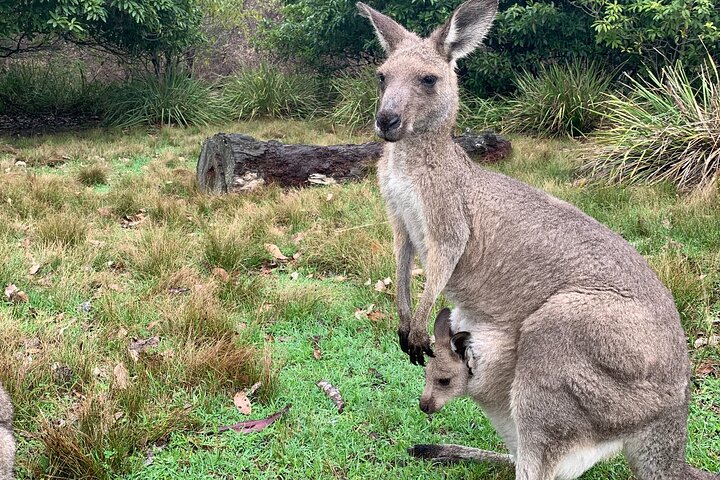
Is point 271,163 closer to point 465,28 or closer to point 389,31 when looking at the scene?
point 389,31

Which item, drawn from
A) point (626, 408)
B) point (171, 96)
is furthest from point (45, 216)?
point (171, 96)

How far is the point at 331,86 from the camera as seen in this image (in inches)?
585

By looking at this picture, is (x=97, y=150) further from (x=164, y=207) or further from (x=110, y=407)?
(x=110, y=407)

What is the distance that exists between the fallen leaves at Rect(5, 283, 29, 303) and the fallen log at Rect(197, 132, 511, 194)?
3.09 meters

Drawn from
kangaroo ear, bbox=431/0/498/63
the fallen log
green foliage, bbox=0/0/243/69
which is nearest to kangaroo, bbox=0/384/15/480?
kangaroo ear, bbox=431/0/498/63

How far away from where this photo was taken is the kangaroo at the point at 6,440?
2.37 m

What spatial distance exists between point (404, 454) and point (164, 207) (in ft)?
13.8

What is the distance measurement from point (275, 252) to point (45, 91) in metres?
11.1

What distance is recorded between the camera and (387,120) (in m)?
2.78

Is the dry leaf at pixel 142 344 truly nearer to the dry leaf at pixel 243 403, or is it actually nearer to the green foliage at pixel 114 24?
the dry leaf at pixel 243 403

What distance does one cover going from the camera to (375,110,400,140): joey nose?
2.79 m

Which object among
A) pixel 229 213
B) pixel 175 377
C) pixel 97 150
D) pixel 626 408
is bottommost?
pixel 97 150

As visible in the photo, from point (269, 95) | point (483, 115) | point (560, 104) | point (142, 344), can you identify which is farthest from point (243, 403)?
point (269, 95)

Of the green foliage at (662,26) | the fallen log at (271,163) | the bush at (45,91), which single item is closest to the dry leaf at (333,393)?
the fallen log at (271,163)
